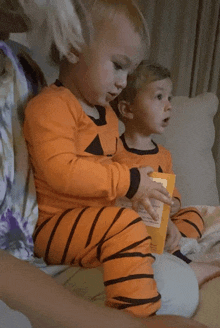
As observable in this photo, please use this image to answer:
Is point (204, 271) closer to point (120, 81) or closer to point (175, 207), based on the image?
point (175, 207)

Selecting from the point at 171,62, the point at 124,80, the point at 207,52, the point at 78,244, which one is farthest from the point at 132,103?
the point at 207,52

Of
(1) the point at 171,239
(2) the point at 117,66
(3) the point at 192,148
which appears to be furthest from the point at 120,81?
(3) the point at 192,148

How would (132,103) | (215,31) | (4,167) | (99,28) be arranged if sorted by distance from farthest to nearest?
(215,31) < (132,103) < (99,28) < (4,167)

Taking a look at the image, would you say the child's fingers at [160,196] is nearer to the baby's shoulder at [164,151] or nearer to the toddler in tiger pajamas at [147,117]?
the toddler in tiger pajamas at [147,117]

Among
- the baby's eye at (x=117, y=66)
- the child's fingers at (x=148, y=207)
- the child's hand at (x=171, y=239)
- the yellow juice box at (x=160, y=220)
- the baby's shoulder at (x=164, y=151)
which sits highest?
the baby's eye at (x=117, y=66)

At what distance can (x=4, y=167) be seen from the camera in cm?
70

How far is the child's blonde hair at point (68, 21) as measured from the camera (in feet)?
2.50

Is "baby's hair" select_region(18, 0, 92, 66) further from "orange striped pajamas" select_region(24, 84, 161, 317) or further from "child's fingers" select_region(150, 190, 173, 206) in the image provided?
"child's fingers" select_region(150, 190, 173, 206)

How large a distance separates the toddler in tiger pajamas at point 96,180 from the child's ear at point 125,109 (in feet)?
1.04

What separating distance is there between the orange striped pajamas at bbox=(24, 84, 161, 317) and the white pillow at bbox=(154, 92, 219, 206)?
0.63 m

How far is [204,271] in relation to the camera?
2.94ft

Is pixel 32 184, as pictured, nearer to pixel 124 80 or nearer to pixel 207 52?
pixel 124 80

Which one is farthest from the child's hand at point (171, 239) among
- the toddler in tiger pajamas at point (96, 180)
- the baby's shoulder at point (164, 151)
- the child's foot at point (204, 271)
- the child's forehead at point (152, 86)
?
the child's forehead at point (152, 86)

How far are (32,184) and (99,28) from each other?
→ 15.2 inches
